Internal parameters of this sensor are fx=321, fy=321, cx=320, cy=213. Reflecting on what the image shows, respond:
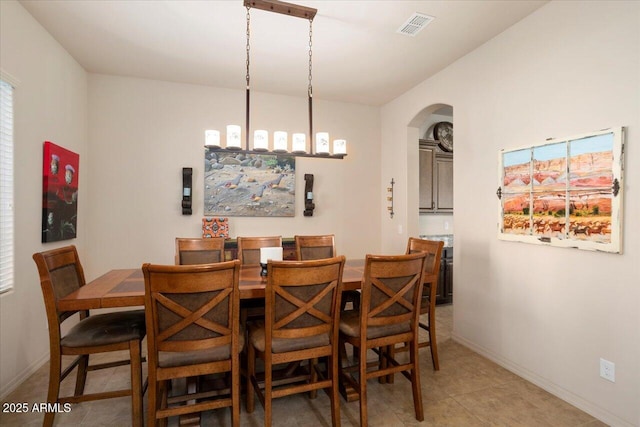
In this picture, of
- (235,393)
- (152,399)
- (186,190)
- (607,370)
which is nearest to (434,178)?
(607,370)

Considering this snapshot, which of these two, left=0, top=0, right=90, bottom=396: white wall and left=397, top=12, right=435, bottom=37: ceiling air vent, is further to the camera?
left=397, top=12, right=435, bottom=37: ceiling air vent

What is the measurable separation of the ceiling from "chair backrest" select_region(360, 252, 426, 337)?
76.9 inches

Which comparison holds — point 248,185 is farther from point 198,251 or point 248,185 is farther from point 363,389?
point 363,389

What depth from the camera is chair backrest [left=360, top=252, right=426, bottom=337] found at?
1.92m

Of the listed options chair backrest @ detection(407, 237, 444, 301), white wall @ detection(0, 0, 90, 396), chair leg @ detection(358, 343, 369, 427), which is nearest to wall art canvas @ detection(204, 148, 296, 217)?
white wall @ detection(0, 0, 90, 396)

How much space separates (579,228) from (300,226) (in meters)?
3.03

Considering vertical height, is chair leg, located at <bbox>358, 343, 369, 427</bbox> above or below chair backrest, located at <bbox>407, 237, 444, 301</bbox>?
below

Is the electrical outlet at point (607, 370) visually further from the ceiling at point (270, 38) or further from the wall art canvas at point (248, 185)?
the wall art canvas at point (248, 185)

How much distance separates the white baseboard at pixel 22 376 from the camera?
7.56 ft

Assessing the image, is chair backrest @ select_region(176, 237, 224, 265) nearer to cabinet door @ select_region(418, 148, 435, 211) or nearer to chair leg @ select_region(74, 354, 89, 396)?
chair leg @ select_region(74, 354, 89, 396)

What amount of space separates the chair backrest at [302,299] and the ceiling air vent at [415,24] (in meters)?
2.08

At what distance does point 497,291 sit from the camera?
2.88 m

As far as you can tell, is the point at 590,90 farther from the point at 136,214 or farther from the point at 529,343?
the point at 136,214

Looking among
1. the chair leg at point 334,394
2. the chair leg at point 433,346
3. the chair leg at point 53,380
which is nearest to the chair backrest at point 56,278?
the chair leg at point 53,380
